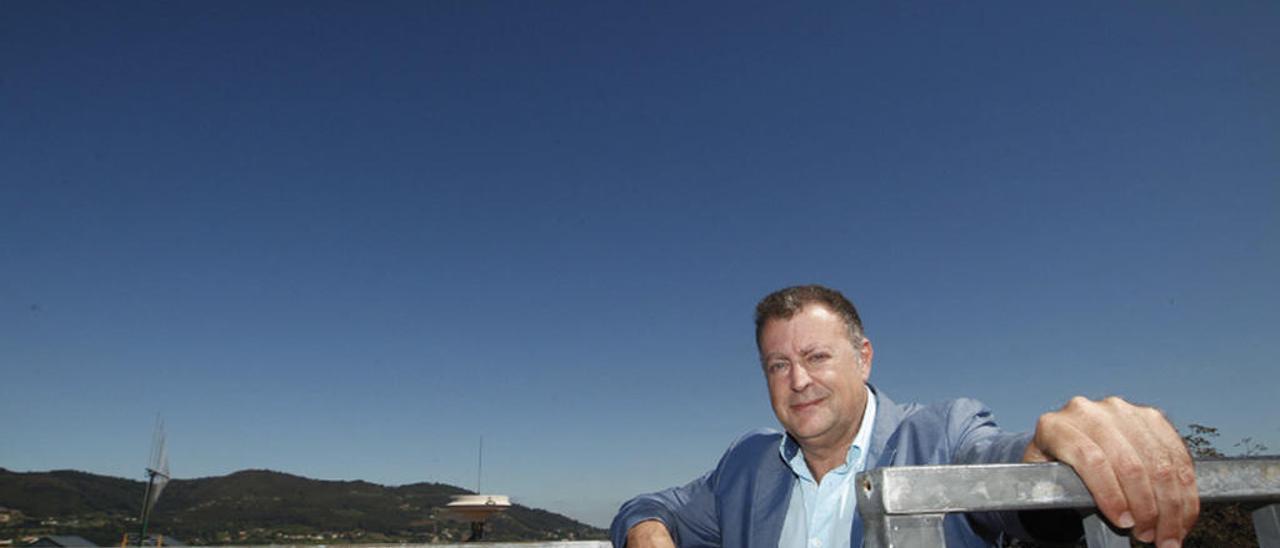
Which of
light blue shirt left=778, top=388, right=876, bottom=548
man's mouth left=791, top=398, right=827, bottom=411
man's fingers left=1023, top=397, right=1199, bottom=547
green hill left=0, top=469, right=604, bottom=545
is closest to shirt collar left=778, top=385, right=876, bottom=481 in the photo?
light blue shirt left=778, top=388, right=876, bottom=548

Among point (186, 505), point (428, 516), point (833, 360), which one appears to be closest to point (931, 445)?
point (833, 360)

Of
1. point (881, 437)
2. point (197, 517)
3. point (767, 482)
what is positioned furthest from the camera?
point (197, 517)

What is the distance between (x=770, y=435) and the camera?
8.18 feet

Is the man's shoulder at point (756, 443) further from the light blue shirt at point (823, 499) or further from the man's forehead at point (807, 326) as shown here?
the man's forehead at point (807, 326)

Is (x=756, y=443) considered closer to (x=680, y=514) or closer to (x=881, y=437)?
(x=680, y=514)

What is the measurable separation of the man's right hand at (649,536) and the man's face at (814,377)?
0.57 m

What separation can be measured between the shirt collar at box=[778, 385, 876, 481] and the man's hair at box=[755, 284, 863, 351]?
0.27 m

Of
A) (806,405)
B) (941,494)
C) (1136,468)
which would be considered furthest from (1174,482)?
(806,405)

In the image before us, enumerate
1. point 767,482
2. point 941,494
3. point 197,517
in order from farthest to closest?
point 197,517
point 767,482
point 941,494

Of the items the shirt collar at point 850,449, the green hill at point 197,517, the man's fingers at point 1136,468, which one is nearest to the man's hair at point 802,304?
the shirt collar at point 850,449

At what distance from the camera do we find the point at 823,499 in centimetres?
230

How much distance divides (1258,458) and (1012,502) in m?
0.35

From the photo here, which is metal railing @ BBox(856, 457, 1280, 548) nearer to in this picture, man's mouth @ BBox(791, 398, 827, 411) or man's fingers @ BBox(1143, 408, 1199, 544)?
man's fingers @ BBox(1143, 408, 1199, 544)

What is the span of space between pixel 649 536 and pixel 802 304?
970 mm
